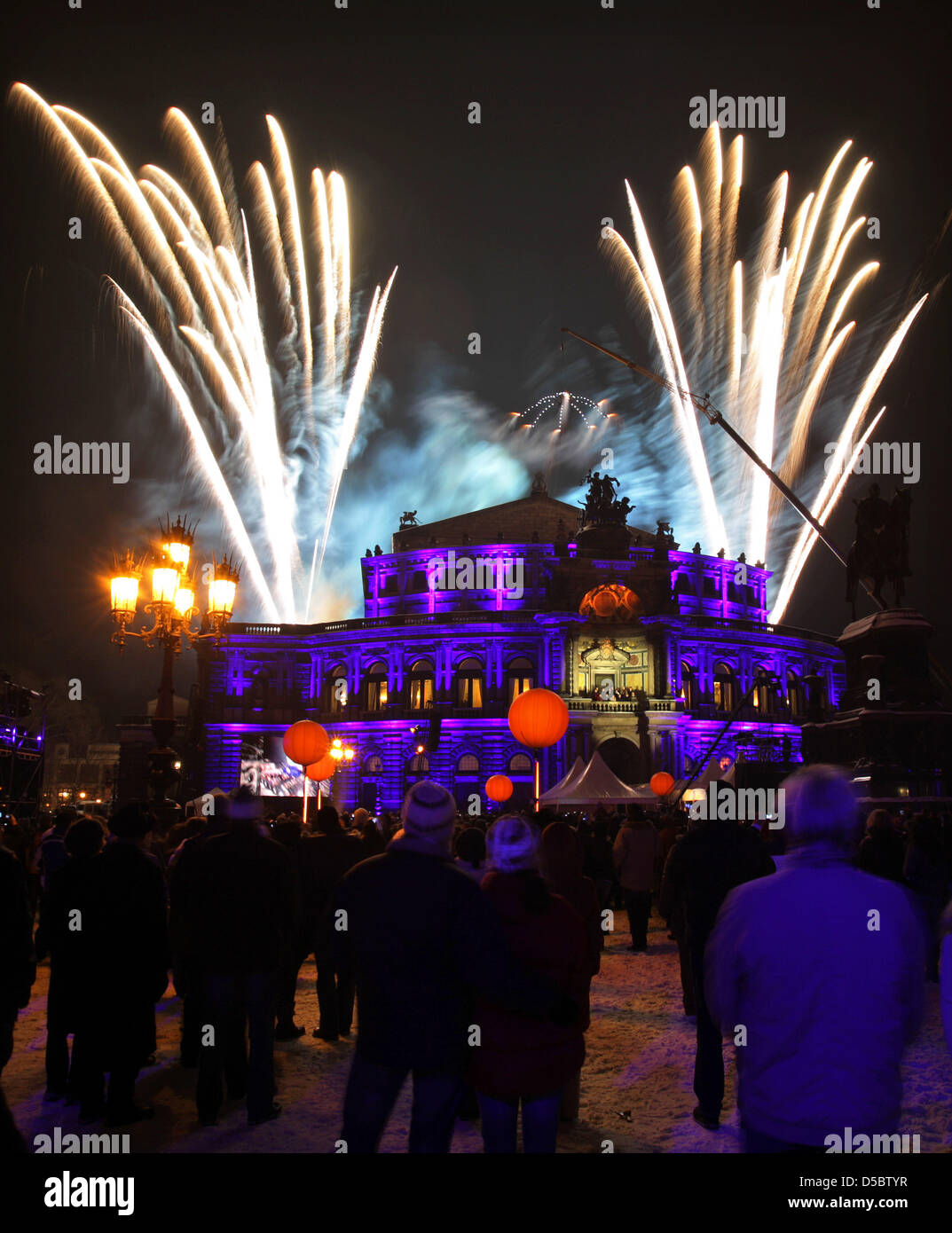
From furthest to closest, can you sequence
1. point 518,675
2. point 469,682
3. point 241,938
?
point 469,682, point 518,675, point 241,938

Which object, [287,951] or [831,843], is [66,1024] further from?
[831,843]

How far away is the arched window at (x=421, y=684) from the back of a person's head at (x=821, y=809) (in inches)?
2011

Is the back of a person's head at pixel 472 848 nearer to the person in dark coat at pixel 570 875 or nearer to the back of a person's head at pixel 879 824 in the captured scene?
the person in dark coat at pixel 570 875

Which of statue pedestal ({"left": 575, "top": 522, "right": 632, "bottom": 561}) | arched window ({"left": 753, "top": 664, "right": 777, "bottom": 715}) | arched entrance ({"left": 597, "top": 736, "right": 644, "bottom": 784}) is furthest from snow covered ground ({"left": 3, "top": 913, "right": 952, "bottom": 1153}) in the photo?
arched window ({"left": 753, "top": 664, "right": 777, "bottom": 715})

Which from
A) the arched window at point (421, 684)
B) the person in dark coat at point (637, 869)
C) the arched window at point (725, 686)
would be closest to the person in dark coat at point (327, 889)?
the person in dark coat at point (637, 869)

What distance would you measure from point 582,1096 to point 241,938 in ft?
9.99

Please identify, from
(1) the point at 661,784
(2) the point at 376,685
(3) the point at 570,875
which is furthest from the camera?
(2) the point at 376,685

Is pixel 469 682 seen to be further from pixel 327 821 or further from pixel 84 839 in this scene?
pixel 84 839

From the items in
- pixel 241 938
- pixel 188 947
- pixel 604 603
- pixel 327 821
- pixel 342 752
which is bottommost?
pixel 342 752

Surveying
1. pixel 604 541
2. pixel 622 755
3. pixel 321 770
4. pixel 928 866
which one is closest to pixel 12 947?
pixel 928 866

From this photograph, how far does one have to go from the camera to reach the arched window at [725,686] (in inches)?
2205

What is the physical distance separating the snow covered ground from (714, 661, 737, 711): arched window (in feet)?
156

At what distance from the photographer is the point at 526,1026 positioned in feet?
12.7
